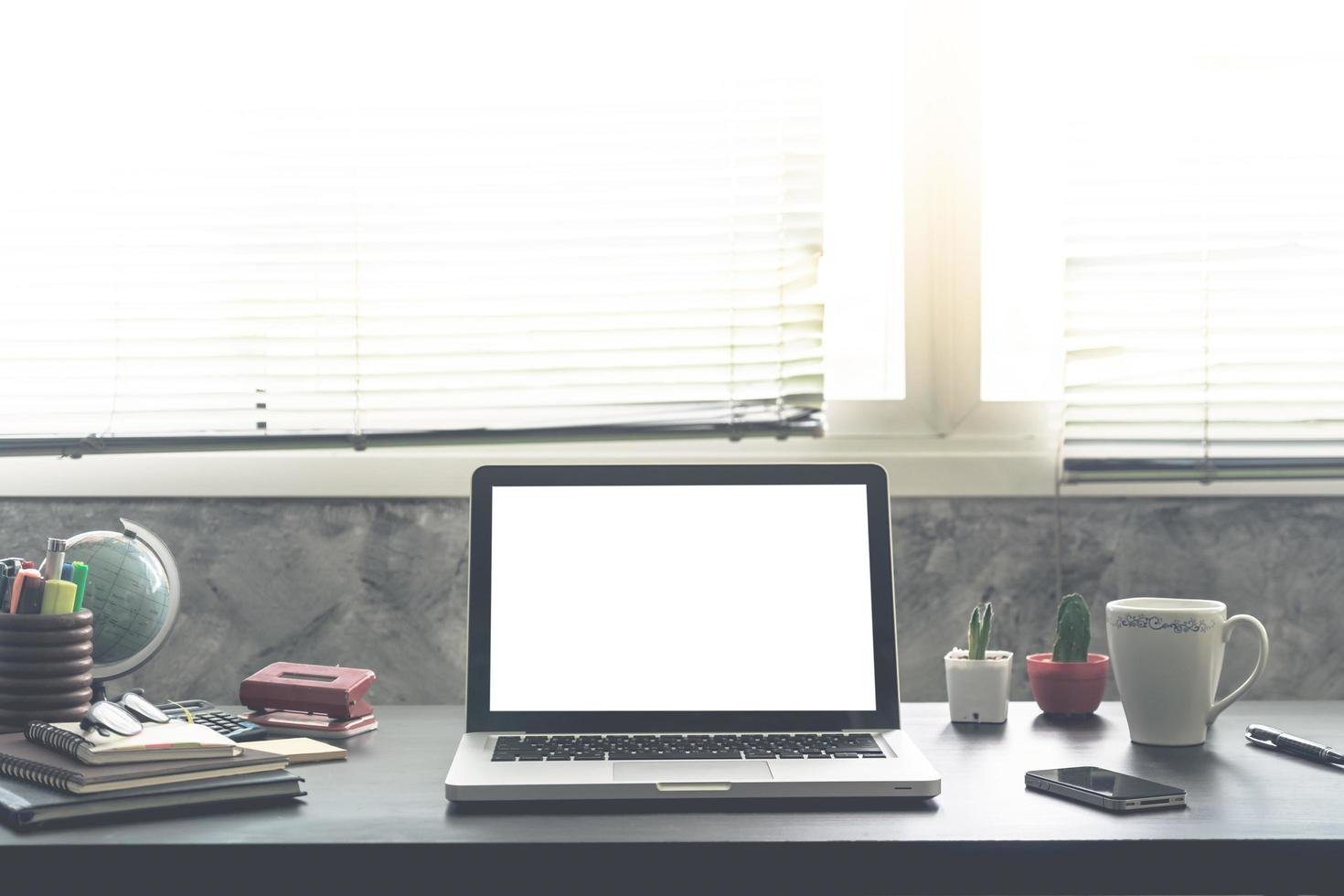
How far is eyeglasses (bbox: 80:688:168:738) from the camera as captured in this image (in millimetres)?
900

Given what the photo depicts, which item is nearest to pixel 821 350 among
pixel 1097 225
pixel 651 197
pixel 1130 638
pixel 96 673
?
pixel 651 197

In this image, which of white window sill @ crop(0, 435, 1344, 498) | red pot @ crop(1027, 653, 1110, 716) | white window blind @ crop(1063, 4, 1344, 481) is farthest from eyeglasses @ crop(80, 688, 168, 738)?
white window blind @ crop(1063, 4, 1344, 481)

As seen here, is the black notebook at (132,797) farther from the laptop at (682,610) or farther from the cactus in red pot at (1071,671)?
the cactus in red pot at (1071,671)

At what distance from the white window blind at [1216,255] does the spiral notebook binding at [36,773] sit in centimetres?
122

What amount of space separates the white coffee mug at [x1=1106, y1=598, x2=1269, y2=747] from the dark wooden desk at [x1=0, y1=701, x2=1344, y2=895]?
205 millimetres

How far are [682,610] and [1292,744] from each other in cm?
58

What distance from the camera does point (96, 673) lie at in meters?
1.29

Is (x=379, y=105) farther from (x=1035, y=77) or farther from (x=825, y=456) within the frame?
(x=1035, y=77)

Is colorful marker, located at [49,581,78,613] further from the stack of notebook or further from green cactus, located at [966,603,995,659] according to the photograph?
green cactus, located at [966,603,995,659]

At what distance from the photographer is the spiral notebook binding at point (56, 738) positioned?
0.89 m

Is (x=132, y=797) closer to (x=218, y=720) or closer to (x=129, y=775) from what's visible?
(x=129, y=775)

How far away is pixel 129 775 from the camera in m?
0.86

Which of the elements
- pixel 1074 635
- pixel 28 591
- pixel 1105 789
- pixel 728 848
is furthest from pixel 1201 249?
pixel 28 591

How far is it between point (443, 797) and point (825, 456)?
74 centimetres
